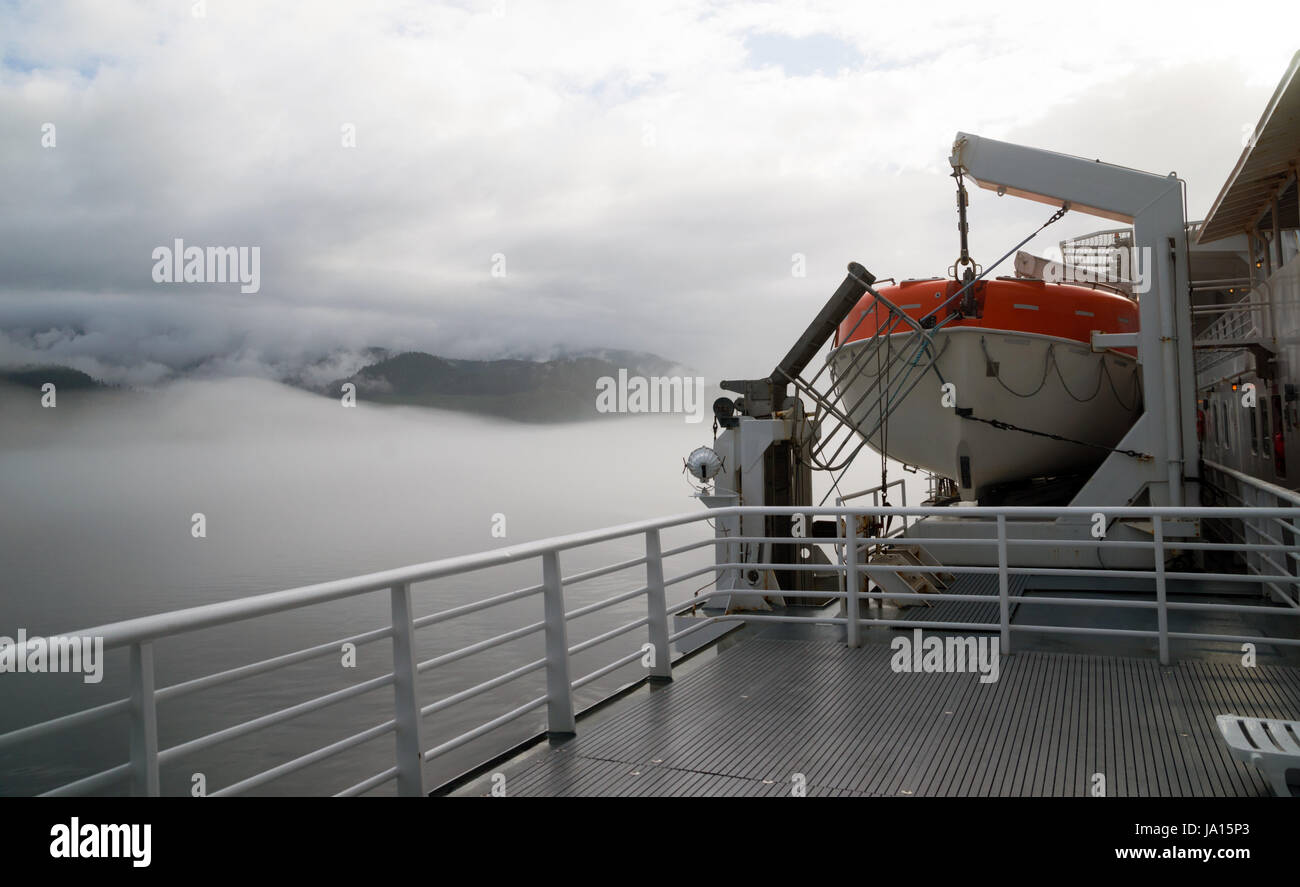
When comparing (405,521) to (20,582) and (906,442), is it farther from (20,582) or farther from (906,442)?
(906,442)

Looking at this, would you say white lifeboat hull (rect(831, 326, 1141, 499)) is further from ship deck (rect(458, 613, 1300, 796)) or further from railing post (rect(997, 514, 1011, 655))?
ship deck (rect(458, 613, 1300, 796))

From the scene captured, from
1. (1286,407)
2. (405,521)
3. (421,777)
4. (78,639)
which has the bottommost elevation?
(405,521)

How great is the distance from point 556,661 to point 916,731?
171cm

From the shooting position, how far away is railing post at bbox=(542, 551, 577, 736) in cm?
406

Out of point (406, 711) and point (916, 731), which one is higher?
point (406, 711)

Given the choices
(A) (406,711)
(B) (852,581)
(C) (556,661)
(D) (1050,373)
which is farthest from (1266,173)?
(A) (406,711)

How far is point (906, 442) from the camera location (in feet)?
37.9

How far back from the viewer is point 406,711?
3094 mm

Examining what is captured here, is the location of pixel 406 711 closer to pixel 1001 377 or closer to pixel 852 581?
pixel 852 581

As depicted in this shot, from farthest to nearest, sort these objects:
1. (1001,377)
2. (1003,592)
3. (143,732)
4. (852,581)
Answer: (1001,377), (852,581), (1003,592), (143,732)

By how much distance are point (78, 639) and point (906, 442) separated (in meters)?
10.6

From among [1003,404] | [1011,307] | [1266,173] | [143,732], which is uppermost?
[1266,173]
